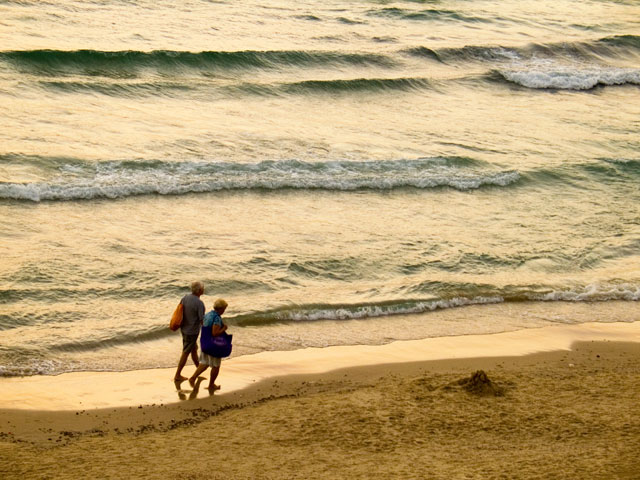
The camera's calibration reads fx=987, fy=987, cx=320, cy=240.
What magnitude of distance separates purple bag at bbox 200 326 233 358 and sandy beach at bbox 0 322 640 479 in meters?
0.50

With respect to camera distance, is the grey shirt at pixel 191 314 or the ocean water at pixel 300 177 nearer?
the grey shirt at pixel 191 314

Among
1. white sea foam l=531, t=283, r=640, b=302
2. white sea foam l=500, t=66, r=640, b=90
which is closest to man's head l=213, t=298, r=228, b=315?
white sea foam l=531, t=283, r=640, b=302

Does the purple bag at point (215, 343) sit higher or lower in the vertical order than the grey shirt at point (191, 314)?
lower

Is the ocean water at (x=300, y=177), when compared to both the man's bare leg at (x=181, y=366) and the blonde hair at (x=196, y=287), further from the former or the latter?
the blonde hair at (x=196, y=287)

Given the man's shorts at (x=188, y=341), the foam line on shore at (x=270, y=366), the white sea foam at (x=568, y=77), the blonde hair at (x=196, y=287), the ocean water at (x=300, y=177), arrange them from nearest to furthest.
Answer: the foam line on shore at (x=270, y=366) < the blonde hair at (x=196, y=287) < the man's shorts at (x=188, y=341) < the ocean water at (x=300, y=177) < the white sea foam at (x=568, y=77)

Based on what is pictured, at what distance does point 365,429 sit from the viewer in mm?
10273

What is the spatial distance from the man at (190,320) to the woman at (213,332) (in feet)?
0.61

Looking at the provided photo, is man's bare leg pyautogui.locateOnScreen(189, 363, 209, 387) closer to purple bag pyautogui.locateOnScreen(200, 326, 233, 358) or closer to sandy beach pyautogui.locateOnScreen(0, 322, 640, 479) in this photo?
purple bag pyautogui.locateOnScreen(200, 326, 233, 358)

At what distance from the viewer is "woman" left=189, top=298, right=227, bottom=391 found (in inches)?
444

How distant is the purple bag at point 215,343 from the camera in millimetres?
11281

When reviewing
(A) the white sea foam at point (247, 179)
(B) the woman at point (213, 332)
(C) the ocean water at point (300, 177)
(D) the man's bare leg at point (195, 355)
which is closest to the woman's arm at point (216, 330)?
(B) the woman at point (213, 332)

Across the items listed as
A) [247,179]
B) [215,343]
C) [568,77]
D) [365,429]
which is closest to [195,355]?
[215,343]

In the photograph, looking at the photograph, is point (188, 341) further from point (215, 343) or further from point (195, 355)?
point (215, 343)

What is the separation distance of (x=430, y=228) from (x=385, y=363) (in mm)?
6093
